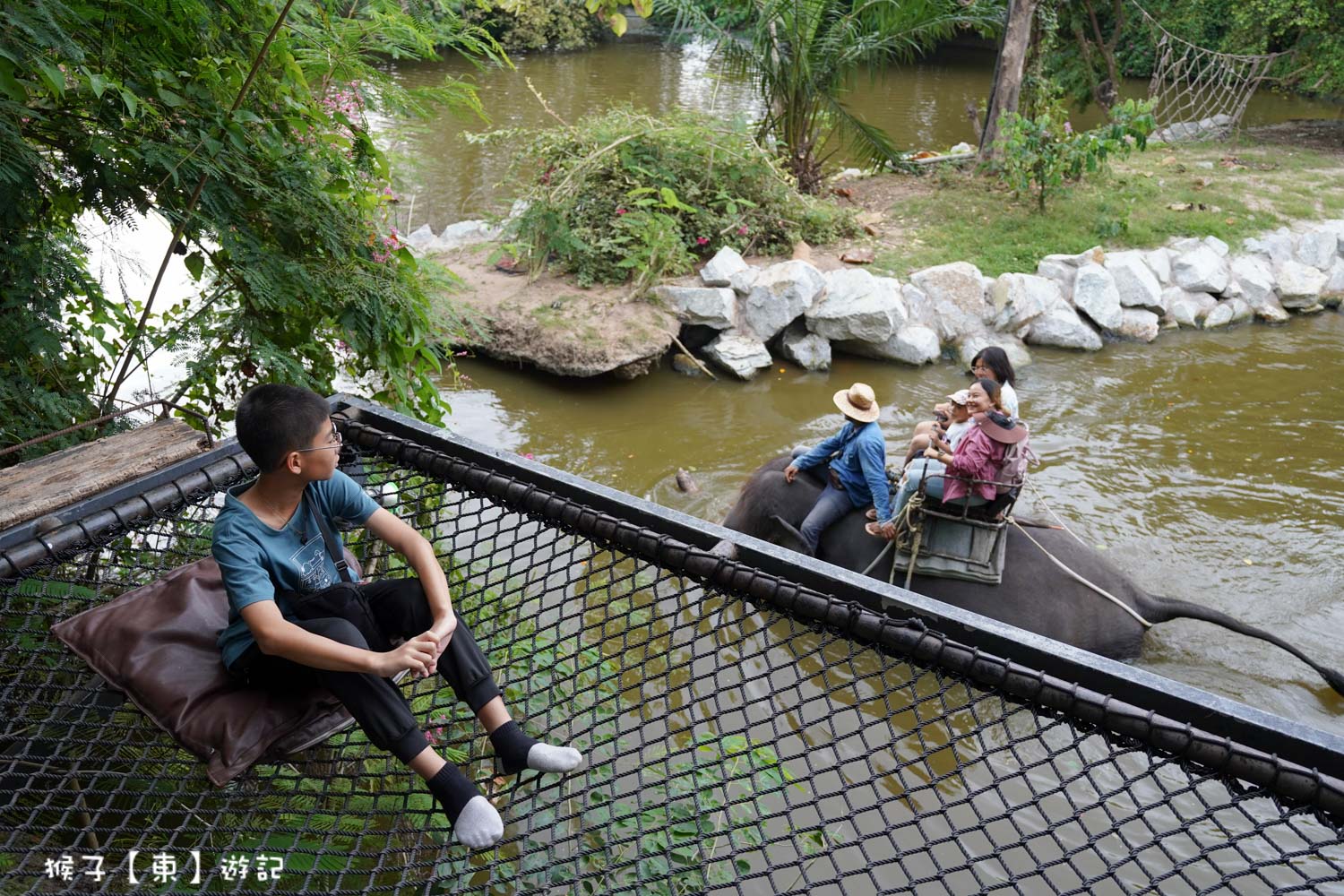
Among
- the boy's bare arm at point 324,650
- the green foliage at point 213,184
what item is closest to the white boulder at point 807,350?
the green foliage at point 213,184

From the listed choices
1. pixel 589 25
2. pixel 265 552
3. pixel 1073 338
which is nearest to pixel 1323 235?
pixel 1073 338

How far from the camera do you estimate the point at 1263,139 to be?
48.6 feet

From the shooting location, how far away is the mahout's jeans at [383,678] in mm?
2072

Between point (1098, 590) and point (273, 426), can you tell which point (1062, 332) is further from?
point (273, 426)

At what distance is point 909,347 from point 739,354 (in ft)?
5.08

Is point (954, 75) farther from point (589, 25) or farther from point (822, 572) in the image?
point (822, 572)

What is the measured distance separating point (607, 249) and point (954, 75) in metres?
15.5

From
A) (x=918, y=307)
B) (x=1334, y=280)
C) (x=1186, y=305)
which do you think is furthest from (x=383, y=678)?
(x=1334, y=280)

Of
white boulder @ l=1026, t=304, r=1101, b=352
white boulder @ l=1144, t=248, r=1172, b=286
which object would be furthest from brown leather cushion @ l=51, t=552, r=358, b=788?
white boulder @ l=1144, t=248, r=1172, b=286

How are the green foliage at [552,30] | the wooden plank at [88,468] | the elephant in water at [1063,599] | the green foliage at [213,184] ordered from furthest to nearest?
the green foliage at [552,30]
the elephant in water at [1063,599]
the green foliage at [213,184]
the wooden plank at [88,468]

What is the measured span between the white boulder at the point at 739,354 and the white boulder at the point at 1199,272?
14.8 ft

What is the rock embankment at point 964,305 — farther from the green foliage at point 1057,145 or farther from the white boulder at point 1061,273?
the green foliage at point 1057,145

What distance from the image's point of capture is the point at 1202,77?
1445 cm

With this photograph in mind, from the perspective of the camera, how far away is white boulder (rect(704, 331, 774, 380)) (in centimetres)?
878
